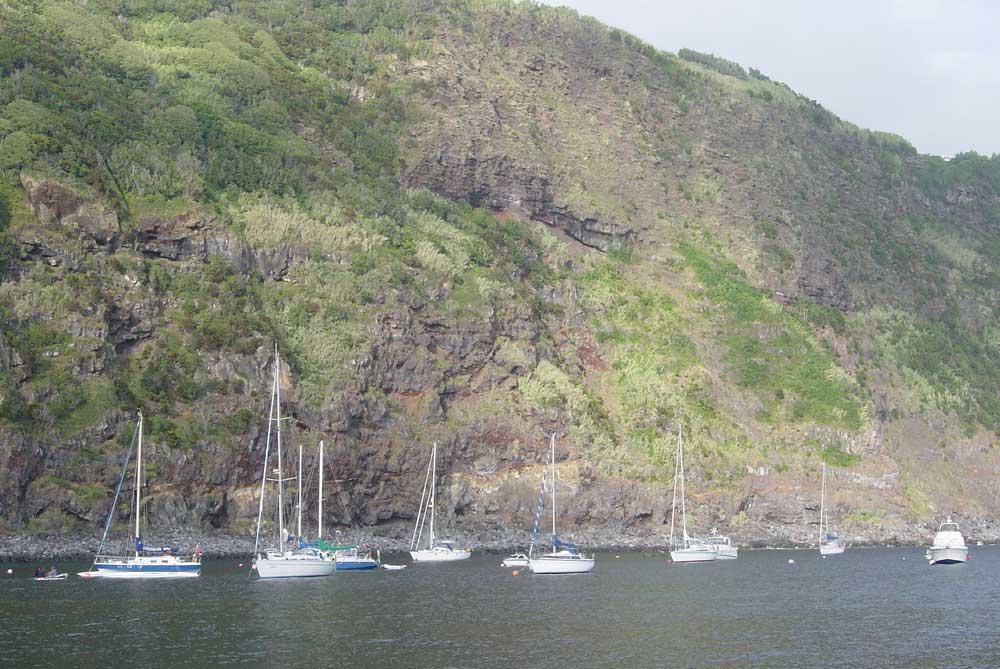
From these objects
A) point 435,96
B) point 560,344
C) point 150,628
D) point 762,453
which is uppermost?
point 435,96

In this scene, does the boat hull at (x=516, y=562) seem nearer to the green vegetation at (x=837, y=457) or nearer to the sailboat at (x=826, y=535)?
the sailboat at (x=826, y=535)

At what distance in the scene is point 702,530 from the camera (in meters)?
121

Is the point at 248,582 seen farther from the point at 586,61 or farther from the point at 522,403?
the point at 586,61

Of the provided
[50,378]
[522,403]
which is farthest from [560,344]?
[50,378]

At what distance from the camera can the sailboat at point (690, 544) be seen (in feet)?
359

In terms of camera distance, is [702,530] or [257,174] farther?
[257,174]

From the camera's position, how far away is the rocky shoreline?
292 ft

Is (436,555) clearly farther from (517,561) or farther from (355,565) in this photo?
(355,565)

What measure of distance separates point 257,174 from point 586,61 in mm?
64847

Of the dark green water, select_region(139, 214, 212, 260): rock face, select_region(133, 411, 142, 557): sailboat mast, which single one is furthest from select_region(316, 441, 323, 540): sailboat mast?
select_region(139, 214, 212, 260): rock face

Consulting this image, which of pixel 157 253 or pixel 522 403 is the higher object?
pixel 157 253

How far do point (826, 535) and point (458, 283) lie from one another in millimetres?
45532

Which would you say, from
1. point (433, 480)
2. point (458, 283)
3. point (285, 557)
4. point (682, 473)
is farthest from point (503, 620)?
point (458, 283)

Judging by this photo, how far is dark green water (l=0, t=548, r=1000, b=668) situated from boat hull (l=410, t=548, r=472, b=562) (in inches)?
239
